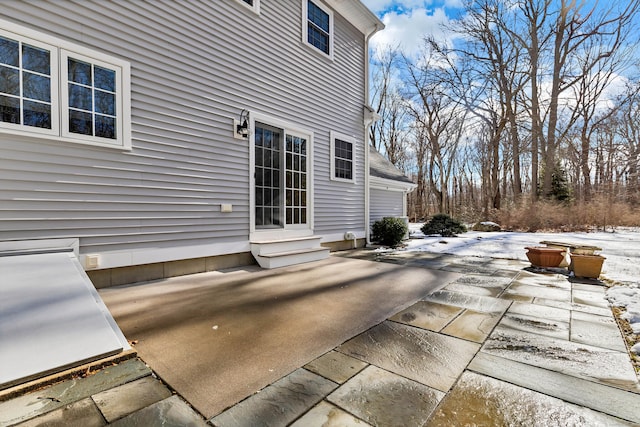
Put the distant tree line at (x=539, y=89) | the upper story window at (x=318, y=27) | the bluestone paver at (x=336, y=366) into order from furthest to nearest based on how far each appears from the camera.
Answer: the distant tree line at (x=539, y=89) < the upper story window at (x=318, y=27) < the bluestone paver at (x=336, y=366)

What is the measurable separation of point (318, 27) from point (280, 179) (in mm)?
3509

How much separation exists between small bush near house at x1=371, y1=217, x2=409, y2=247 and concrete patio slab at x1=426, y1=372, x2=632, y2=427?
5.99m

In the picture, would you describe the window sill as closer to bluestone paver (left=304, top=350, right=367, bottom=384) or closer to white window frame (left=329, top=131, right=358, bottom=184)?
bluestone paver (left=304, top=350, right=367, bottom=384)

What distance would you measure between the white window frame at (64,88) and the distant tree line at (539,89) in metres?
15.4

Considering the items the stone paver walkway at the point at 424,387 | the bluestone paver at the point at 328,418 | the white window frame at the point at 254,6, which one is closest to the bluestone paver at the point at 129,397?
the stone paver walkway at the point at 424,387

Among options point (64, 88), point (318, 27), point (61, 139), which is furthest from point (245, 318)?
point (318, 27)

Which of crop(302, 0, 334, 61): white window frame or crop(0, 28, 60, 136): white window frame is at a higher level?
crop(302, 0, 334, 61): white window frame

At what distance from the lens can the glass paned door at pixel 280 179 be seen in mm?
5242

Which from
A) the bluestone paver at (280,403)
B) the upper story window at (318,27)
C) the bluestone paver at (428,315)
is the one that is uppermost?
the upper story window at (318,27)

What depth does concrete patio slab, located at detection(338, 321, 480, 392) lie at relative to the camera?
1770 mm

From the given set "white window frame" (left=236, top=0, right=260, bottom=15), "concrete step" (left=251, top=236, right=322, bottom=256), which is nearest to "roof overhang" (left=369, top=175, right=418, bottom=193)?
"concrete step" (left=251, top=236, right=322, bottom=256)

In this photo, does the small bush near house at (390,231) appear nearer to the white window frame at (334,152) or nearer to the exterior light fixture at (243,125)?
the white window frame at (334,152)

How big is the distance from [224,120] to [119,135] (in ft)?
4.90

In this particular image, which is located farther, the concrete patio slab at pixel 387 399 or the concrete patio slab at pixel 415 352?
the concrete patio slab at pixel 415 352
